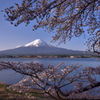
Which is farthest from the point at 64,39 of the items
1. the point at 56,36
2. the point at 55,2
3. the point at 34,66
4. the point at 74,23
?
the point at 34,66

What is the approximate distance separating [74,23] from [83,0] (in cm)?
45

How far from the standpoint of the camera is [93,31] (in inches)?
97.5

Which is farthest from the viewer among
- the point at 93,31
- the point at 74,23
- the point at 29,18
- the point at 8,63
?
the point at 93,31

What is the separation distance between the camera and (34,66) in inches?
49.8

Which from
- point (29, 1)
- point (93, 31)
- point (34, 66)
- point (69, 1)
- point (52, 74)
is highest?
point (69, 1)

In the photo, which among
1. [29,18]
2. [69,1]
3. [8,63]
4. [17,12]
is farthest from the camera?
[69,1]

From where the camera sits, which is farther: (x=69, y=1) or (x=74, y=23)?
(x=74, y=23)

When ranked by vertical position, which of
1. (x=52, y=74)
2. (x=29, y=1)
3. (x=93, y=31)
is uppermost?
(x=29, y=1)

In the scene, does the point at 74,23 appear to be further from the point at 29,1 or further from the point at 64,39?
the point at 29,1

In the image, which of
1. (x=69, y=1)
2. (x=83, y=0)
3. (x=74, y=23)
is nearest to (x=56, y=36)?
(x=74, y=23)

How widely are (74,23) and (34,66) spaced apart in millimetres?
1365

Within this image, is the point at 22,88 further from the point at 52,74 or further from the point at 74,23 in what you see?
the point at 74,23

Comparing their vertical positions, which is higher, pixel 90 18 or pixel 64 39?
pixel 90 18

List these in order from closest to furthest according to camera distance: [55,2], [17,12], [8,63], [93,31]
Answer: [8,63]
[17,12]
[55,2]
[93,31]
